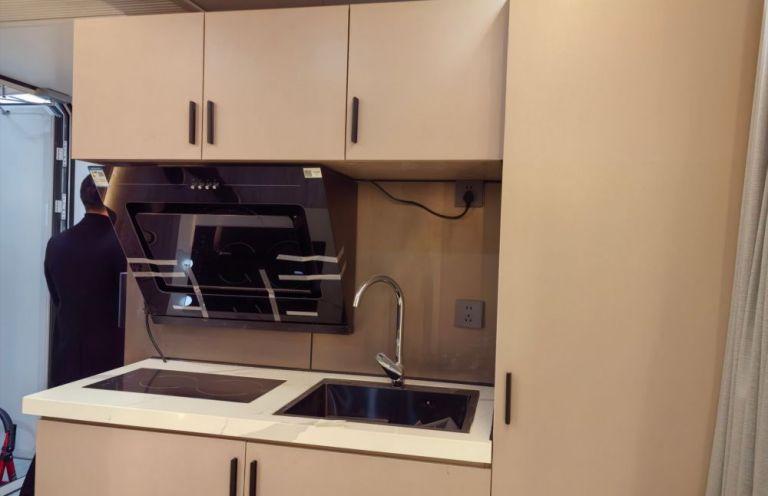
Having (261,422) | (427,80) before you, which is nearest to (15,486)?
(261,422)

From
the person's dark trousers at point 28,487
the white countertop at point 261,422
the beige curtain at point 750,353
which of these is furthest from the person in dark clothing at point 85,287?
the beige curtain at point 750,353

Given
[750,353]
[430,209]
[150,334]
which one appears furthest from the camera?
[150,334]

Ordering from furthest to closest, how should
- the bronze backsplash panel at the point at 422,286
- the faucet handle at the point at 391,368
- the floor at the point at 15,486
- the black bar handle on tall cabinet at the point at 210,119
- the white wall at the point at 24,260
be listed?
the white wall at the point at 24,260
the floor at the point at 15,486
the bronze backsplash panel at the point at 422,286
the faucet handle at the point at 391,368
the black bar handle on tall cabinet at the point at 210,119

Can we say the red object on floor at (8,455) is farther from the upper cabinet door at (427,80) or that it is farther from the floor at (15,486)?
the upper cabinet door at (427,80)

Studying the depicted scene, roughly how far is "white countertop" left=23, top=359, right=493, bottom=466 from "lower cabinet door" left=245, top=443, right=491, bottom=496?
0.08 ft

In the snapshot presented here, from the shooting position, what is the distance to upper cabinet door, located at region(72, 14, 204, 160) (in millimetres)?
1667

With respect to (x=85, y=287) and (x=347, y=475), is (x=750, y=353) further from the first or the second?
(x=85, y=287)

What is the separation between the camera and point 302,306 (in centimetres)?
188

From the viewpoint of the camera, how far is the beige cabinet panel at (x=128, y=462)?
1431 millimetres

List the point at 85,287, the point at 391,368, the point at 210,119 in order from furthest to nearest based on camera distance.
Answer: the point at 85,287 < the point at 391,368 < the point at 210,119

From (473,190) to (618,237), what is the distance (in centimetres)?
63

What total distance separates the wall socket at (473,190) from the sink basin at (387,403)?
2.05 ft

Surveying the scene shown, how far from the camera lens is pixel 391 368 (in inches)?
69.0

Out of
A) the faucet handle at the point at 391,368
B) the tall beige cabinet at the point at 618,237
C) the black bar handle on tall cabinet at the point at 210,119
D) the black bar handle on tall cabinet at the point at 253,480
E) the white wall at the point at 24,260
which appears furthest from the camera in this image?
the white wall at the point at 24,260
